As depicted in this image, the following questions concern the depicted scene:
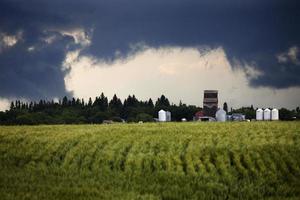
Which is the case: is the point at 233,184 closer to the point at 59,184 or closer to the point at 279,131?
the point at 59,184

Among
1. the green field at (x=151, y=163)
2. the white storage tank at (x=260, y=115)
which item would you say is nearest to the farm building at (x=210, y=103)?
the white storage tank at (x=260, y=115)

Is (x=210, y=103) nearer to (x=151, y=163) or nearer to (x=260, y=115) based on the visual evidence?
(x=260, y=115)

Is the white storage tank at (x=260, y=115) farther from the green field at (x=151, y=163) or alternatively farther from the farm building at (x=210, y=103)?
the green field at (x=151, y=163)

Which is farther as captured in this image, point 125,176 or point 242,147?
point 242,147

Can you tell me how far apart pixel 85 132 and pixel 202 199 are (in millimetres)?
23416

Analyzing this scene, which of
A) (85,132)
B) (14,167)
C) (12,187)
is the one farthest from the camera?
(85,132)

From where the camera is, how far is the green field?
899 inches

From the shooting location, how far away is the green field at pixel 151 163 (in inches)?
899

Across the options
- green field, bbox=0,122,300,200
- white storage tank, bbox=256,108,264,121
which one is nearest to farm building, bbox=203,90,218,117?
white storage tank, bbox=256,108,264,121

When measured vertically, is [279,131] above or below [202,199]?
above

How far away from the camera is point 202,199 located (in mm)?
21484

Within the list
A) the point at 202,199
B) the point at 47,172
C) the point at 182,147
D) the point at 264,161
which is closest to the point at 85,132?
the point at 182,147

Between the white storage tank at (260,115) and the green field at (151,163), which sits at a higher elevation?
the white storage tank at (260,115)

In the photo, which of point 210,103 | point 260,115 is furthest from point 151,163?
point 260,115
